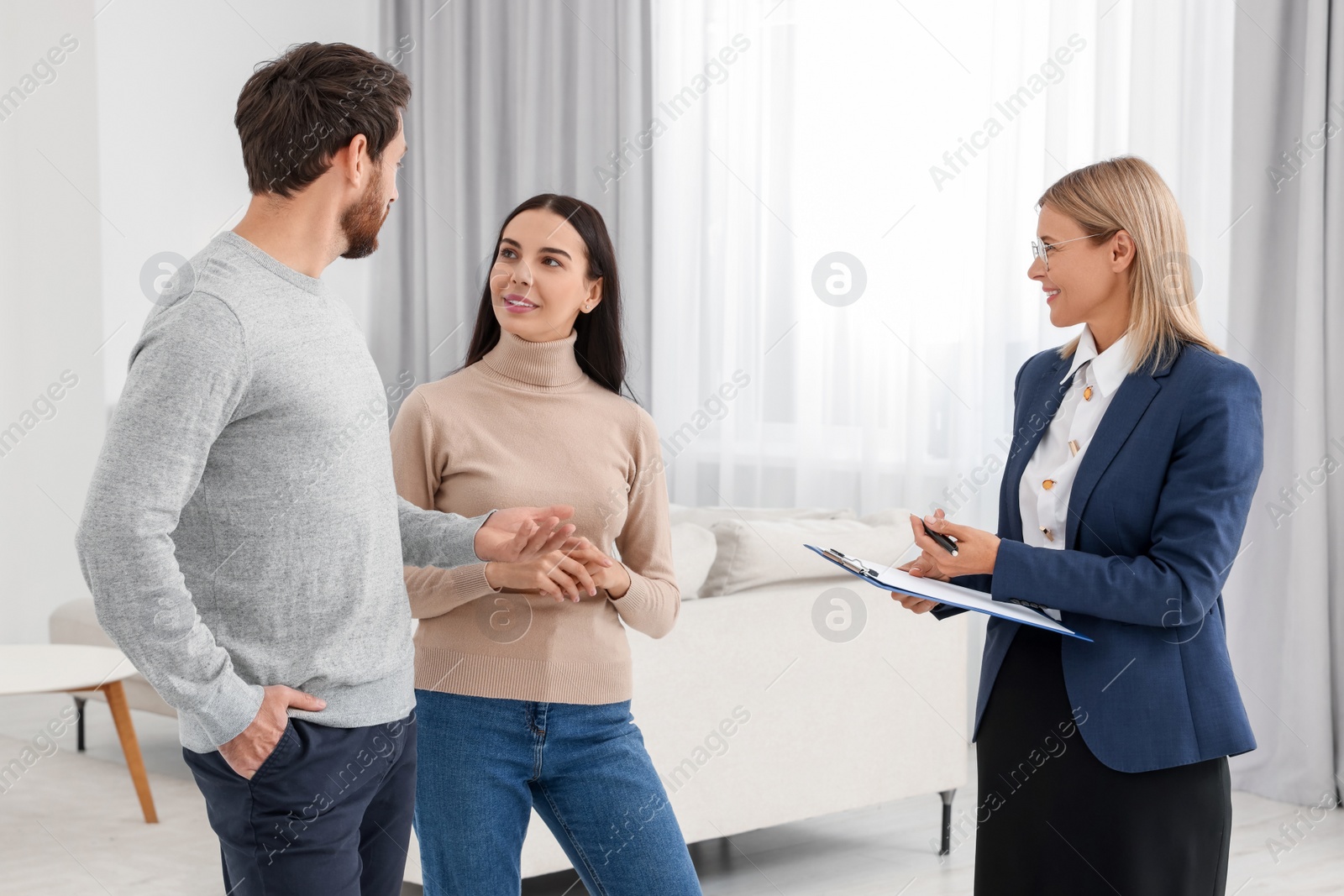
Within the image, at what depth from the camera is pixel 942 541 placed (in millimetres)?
1457

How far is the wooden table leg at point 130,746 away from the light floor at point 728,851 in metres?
0.05

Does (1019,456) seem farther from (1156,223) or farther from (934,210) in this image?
(934,210)

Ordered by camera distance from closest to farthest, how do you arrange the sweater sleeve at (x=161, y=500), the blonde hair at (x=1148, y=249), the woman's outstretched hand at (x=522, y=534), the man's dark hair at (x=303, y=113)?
the sweater sleeve at (x=161, y=500) → the man's dark hair at (x=303, y=113) → the woman's outstretched hand at (x=522, y=534) → the blonde hair at (x=1148, y=249)

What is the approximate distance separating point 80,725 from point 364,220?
3685 millimetres

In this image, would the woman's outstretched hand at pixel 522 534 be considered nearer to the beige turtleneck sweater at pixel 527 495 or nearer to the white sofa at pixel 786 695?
the beige turtleneck sweater at pixel 527 495

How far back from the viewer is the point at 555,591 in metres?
1.37

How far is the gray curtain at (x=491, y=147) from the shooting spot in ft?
16.9

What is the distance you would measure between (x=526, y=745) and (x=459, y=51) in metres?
5.03

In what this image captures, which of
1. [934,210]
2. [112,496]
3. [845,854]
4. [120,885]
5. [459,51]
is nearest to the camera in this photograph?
[112,496]

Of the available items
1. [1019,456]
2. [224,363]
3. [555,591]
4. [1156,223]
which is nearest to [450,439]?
[555,591]

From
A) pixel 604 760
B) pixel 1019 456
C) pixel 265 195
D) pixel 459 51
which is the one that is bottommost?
pixel 604 760

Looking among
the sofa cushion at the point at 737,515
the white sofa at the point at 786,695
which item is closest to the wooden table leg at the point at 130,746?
the white sofa at the point at 786,695

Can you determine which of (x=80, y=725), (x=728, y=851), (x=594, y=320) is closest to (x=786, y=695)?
(x=728, y=851)

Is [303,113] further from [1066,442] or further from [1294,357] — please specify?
[1294,357]
